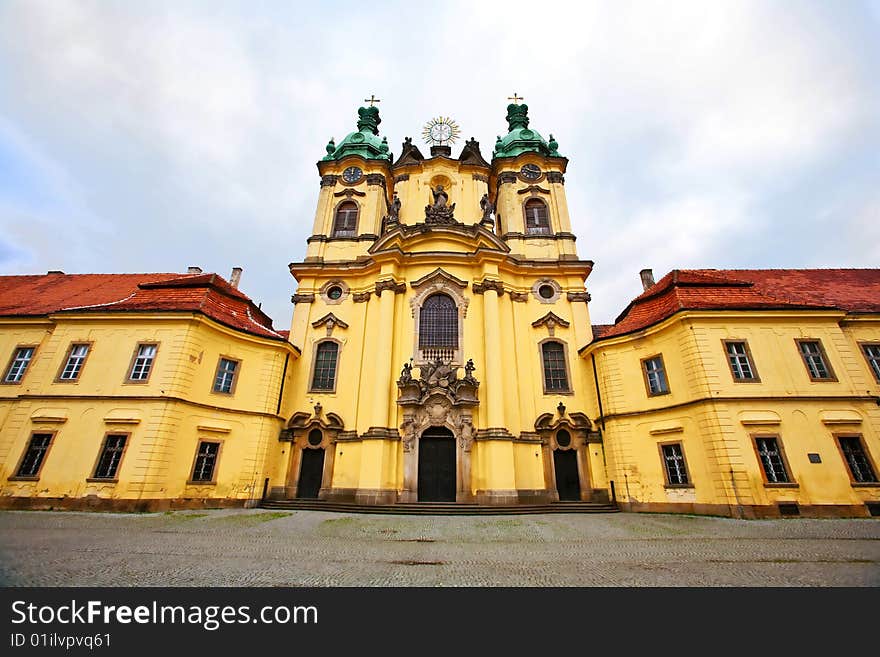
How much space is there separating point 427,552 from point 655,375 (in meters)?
12.5

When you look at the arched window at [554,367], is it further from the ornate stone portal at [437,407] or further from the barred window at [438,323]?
the barred window at [438,323]

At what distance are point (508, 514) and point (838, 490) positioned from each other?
10.6 m

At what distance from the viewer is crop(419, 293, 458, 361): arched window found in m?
18.7

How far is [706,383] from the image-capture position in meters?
13.8

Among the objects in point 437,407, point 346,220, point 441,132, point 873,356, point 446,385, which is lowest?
point 437,407

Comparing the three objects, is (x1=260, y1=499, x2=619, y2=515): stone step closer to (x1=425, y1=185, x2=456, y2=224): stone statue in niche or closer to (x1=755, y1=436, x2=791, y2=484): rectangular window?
(x1=755, y1=436, x2=791, y2=484): rectangular window

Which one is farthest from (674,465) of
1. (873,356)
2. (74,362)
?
(74,362)

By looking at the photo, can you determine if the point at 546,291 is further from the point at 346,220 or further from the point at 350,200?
the point at 350,200

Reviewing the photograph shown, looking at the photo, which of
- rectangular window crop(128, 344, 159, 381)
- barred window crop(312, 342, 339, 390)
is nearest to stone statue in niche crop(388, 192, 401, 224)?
barred window crop(312, 342, 339, 390)

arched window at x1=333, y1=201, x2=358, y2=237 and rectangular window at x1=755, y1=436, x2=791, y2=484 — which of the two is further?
arched window at x1=333, y1=201, x2=358, y2=237

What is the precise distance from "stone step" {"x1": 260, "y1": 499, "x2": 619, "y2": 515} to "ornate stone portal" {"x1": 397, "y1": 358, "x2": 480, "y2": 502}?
157cm

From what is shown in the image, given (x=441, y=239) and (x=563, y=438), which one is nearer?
(x=563, y=438)

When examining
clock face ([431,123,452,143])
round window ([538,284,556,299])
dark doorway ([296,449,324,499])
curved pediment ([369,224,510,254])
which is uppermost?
clock face ([431,123,452,143])

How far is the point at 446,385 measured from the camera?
17422 mm
